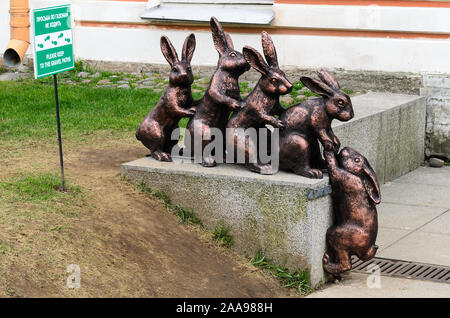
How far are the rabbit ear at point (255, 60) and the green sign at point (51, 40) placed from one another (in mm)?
1339

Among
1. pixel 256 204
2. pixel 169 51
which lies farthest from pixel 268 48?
pixel 256 204

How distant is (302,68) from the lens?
10.0 meters

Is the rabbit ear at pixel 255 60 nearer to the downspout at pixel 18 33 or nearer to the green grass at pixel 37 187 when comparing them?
the green grass at pixel 37 187

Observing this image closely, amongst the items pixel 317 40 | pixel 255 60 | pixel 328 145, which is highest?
pixel 255 60

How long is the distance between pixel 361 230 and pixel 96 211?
6.00 ft

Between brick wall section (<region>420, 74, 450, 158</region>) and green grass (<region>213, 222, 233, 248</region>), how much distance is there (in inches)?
165

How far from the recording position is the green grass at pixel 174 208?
605cm

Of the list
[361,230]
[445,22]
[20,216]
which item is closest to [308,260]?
[361,230]

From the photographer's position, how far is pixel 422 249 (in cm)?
649

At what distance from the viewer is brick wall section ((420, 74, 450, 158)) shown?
30.3 feet

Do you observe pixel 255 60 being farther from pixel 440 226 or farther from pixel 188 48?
pixel 440 226

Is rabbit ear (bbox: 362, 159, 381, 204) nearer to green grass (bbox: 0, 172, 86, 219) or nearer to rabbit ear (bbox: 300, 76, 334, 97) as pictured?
rabbit ear (bbox: 300, 76, 334, 97)

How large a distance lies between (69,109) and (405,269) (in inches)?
173

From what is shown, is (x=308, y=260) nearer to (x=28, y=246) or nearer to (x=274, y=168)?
(x=274, y=168)
